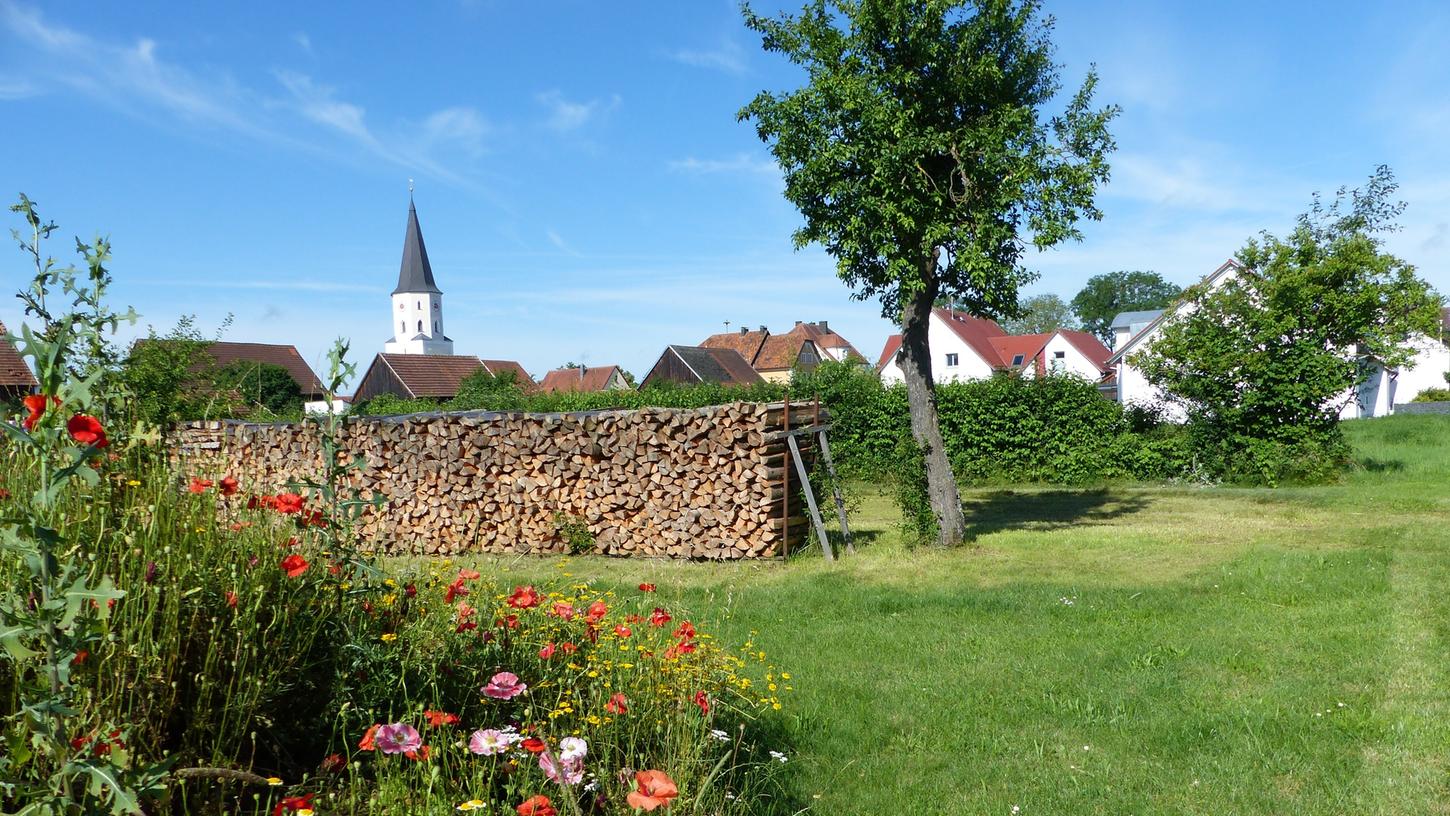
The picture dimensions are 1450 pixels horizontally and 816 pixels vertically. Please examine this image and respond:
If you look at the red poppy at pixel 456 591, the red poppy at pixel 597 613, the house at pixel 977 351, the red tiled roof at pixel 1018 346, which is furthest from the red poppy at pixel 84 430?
the red tiled roof at pixel 1018 346

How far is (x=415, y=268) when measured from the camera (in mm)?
92625

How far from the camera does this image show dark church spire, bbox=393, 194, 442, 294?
287 feet

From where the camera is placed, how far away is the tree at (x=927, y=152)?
9.21 metres

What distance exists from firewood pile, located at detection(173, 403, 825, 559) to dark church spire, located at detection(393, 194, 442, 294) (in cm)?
7996

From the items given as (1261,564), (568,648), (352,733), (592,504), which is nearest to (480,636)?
(568,648)

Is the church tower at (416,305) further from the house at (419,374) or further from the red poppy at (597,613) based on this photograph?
the red poppy at (597,613)

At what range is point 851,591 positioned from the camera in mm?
7781

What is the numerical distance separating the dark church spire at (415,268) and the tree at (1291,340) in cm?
7865

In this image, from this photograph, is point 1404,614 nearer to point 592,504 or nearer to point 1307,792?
Result: point 1307,792

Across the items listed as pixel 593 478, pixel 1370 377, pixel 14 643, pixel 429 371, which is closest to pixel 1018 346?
pixel 1370 377

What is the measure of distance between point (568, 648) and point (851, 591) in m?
4.61

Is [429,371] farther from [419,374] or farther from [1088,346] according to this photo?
[1088,346]

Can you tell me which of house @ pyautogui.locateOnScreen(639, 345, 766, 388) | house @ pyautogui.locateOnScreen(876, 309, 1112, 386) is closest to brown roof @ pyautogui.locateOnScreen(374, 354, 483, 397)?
house @ pyautogui.locateOnScreen(639, 345, 766, 388)

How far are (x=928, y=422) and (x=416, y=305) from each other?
9581cm
